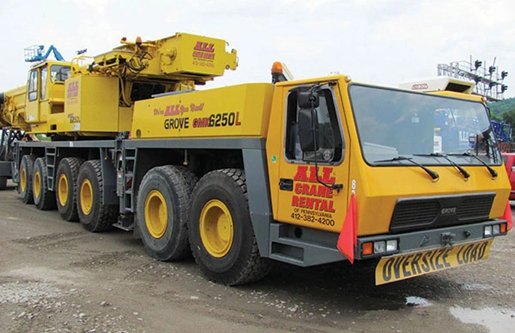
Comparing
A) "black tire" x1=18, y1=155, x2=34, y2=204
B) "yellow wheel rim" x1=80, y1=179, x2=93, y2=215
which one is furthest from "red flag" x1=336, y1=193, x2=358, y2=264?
"black tire" x1=18, y1=155, x2=34, y2=204

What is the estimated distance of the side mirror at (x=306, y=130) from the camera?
4.63 metres

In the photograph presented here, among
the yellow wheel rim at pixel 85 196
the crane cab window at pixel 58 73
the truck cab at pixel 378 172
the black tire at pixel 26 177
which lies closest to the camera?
the truck cab at pixel 378 172

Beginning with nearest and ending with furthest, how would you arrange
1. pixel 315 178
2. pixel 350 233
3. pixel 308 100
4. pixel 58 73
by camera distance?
1. pixel 350 233
2. pixel 308 100
3. pixel 315 178
4. pixel 58 73

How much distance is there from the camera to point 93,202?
888 centimetres

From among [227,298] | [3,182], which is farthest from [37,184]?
[227,298]

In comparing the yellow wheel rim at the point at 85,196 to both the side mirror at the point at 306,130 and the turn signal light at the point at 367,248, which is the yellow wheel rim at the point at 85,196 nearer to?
the side mirror at the point at 306,130

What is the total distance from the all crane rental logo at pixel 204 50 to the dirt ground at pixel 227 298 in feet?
11.9

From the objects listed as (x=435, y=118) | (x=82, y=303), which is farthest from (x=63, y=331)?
(x=435, y=118)

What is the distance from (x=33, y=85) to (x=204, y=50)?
5090 mm

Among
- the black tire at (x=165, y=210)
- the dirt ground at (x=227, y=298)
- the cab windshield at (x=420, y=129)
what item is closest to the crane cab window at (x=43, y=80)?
the dirt ground at (x=227, y=298)

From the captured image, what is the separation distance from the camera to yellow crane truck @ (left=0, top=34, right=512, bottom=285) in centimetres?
452

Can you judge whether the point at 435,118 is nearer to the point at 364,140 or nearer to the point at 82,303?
the point at 364,140

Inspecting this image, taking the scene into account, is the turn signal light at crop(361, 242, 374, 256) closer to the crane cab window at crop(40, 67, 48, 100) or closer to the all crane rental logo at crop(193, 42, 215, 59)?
the all crane rental logo at crop(193, 42, 215, 59)

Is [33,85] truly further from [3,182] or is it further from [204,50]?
[3,182]
